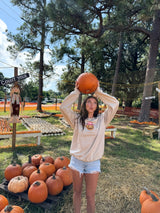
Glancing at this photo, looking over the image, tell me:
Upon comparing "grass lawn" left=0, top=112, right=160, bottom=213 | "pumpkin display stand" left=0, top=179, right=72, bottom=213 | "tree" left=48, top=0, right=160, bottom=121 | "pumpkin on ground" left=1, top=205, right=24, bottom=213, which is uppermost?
"tree" left=48, top=0, right=160, bottom=121

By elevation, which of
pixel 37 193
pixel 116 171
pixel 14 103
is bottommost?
pixel 116 171

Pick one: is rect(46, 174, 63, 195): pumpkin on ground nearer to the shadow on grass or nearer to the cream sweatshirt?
the cream sweatshirt

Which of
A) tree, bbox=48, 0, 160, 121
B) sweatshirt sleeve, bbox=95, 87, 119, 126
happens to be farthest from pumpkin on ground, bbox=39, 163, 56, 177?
tree, bbox=48, 0, 160, 121

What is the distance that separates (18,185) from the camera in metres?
2.57

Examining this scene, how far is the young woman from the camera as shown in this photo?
1.95 metres

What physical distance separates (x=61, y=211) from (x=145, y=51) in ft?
62.8

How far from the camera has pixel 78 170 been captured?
1.97 m

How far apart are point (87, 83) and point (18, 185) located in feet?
6.73

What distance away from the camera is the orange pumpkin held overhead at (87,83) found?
2138 millimetres

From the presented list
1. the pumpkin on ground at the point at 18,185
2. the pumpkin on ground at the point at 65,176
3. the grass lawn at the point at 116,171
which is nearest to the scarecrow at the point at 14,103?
the grass lawn at the point at 116,171

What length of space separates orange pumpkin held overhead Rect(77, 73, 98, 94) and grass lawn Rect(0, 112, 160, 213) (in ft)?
6.47

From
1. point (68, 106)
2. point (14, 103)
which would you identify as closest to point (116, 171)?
point (68, 106)

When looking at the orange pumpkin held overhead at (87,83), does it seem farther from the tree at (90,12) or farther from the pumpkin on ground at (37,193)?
the tree at (90,12)

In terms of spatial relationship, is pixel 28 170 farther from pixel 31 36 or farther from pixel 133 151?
pixel 31 36
